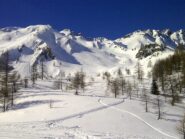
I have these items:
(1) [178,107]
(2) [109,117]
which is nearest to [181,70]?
(1) [178,107]

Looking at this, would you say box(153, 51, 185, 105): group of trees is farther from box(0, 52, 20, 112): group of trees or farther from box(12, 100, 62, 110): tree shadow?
box(0, 52, 20, 112): group of trees

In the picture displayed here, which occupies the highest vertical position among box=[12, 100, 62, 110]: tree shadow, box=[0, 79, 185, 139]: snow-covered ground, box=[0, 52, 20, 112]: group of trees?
box=[0, 52, 20, 112]: group of trees

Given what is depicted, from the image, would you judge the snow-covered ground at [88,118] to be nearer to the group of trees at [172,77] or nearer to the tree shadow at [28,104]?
the tree shadow at [28,104]

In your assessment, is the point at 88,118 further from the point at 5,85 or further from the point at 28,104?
the point at 5,85

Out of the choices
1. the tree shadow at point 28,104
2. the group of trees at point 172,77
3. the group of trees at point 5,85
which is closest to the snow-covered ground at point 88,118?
the tree shadow at point 28,104

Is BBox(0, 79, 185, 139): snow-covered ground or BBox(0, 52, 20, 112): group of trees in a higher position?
BBox(0, 52, 20, 112): group of trees

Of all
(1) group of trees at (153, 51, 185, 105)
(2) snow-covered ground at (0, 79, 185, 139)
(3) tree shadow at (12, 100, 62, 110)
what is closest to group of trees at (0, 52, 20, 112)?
(3) tree shadow at (12, 100, 62, 110)

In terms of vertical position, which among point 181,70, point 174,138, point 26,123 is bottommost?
point 174,138

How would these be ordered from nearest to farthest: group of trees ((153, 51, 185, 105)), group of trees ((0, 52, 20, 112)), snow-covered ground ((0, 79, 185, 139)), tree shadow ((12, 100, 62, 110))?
snow-covered ground ((0, 79, 185, 139))
group of trees ((0, 52, 20, 112))
tree shadow ((12, 100, 62, 110))
group of trees ((153, 51, 185, 105))

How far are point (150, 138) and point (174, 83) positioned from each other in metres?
91.5

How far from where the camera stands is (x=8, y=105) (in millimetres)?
73625

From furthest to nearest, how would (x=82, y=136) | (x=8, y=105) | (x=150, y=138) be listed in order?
(x=8, y=105) → (x=150, y=138) → (x=82, y=136)

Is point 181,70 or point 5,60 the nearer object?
point 5,60

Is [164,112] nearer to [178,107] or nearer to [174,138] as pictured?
[178,107]
